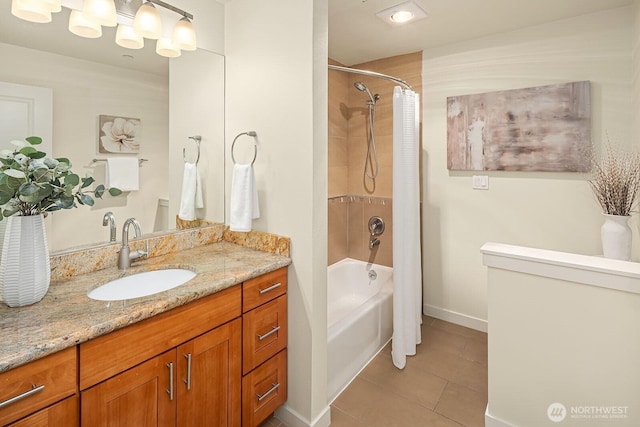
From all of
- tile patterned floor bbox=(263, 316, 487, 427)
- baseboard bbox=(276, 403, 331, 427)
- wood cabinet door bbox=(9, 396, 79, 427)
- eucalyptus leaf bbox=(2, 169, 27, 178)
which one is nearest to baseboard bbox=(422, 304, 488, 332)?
tile patterned floor bbox=(263, 316, 487, 427)

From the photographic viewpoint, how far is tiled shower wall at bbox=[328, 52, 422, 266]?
3.07m

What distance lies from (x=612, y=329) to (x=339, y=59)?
2.80 metres

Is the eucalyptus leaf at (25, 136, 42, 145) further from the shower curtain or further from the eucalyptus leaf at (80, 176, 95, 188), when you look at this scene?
the shower curtain

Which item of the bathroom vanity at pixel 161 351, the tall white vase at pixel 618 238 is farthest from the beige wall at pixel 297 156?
the tall white vase at pixel 618 238

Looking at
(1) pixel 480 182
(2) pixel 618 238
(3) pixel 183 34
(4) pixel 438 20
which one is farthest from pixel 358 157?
(2) pixel 618 238

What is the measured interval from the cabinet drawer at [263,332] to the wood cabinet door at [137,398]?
35 centimetres

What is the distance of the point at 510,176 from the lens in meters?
2.55

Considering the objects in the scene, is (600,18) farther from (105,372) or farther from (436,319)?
(105,372)

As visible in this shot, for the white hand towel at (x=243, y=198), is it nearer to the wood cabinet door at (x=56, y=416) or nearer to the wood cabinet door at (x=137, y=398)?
the wood cabinet door at (x=137, y=398)

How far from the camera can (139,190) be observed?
5.57 ft

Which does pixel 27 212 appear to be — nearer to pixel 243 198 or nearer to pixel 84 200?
pixel 84 200

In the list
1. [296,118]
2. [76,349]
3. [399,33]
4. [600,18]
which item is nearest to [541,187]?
[600,18]

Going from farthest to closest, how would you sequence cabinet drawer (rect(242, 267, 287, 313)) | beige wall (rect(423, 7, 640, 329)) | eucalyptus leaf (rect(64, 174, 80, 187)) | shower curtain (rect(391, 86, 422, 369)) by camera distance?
shower curtain (rect(391, 86, 422, 369)), beige wall (rect(423, 7, 640, 329)), cabinet drawer (rect(242, 267, 287, 313)), eucalyptus leaf (rect(64, 174, 80, 187))

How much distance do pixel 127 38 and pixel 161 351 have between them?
1403 millimetres
